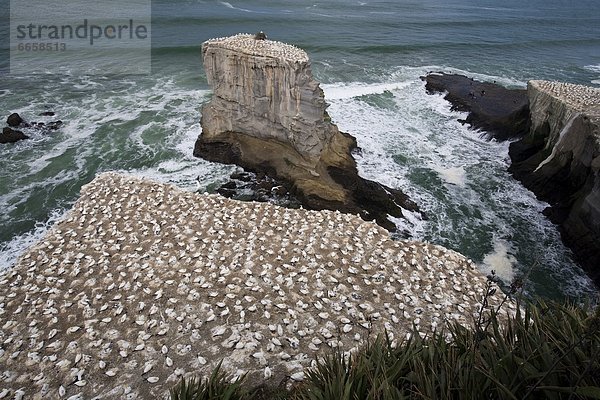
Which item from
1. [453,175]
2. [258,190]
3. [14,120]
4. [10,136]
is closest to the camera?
[258,190]

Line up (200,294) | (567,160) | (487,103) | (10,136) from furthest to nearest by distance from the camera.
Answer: (487,103) → (10,136) → (567,160) → (200,294)

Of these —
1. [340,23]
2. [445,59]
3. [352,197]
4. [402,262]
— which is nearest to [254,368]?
[402,262]

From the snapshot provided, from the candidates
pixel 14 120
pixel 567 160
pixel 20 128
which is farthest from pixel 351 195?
pixel 14 120

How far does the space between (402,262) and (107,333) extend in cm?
775

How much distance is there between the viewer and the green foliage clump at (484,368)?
14.6 feet

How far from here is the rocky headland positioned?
1614 centimetres

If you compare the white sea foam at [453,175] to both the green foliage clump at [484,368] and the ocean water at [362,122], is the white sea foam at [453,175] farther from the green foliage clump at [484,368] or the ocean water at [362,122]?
the green foliage clump at [484,368]

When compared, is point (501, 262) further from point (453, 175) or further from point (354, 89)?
point (354, 89)

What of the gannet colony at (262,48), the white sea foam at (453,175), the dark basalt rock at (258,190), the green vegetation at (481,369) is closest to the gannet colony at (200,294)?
the green vegetation at (481,369)

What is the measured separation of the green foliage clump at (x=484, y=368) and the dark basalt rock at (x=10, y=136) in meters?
22.2

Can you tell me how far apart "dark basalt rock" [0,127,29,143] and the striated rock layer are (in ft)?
89.6

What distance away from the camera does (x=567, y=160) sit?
61.4 feet

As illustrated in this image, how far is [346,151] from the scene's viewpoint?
2064 centimetres

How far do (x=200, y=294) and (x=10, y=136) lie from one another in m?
19.1
